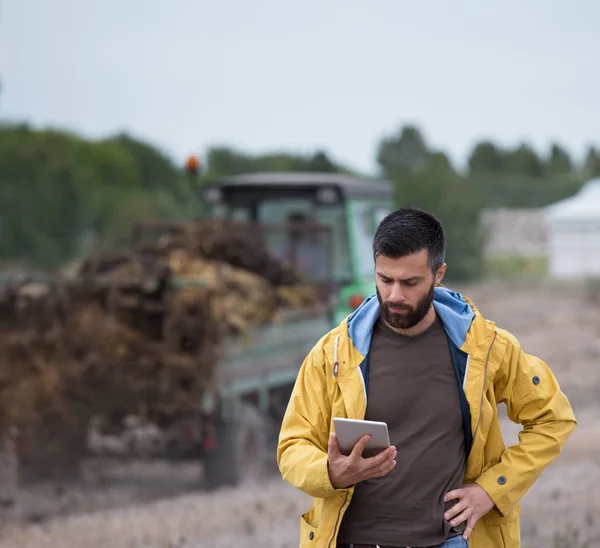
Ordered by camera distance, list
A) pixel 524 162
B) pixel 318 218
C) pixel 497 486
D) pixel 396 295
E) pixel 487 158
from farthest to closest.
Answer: pixel 487 158 → pixel 524 162 → pixel 318 218 → pixel 497 486 → pixel 396 295

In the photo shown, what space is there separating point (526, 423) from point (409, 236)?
0.73 meters

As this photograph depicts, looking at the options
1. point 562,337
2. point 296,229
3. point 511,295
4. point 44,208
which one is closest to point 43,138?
point 44,208

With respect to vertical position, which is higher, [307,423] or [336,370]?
[336,370]

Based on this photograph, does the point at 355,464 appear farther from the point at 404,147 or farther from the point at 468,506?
the point at 404,147

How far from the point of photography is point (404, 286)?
399 centimetres

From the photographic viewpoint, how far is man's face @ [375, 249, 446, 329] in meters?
3.98

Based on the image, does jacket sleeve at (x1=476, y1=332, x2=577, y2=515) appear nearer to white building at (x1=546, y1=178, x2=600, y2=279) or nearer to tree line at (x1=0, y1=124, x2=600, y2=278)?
tree line at (x1=0, y1=124, x2=600, y2=278)

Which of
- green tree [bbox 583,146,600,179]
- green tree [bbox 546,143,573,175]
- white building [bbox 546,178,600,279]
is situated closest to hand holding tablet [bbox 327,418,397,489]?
white building [bbox 546,178,600,279]

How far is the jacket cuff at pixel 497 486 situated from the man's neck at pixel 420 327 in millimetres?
494

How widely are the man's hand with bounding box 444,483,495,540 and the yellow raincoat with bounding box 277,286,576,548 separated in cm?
3

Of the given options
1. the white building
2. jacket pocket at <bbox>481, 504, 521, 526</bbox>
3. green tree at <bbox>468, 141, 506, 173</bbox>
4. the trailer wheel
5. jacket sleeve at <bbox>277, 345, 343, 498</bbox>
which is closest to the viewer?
jacket sleeve at <bbox>277, 345, 343, 498</bbox>

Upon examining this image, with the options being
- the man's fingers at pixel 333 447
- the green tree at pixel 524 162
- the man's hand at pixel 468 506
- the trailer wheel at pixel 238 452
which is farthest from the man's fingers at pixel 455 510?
the green tree at pixel 524 162

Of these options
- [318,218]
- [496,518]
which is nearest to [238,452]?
[318,218]

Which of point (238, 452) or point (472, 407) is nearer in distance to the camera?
point (472, 407)
